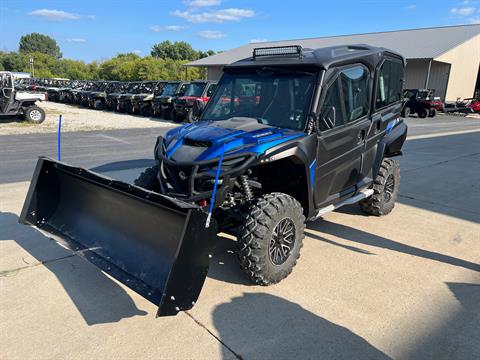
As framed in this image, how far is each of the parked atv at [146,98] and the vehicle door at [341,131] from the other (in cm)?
1696

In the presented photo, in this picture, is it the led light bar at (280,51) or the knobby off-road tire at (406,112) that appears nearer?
the led light bar at (280,51)

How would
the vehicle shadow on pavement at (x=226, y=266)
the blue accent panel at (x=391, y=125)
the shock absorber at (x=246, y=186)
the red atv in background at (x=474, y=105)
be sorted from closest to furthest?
the shock absorber at (x=246, y=186) → the vehicle shadow on pavement at (x=226, y=266) → the blue accent panel at (x=391, y=125) → the red atv in background at (x=474, y=105)

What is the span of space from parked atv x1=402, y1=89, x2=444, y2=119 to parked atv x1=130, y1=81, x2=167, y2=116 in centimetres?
1570

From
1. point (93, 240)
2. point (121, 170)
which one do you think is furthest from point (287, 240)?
point (121, 170)

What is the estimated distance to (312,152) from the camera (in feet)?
12.5

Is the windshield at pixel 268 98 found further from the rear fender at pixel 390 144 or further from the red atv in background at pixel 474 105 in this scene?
the red atv in background at pixel 474 105

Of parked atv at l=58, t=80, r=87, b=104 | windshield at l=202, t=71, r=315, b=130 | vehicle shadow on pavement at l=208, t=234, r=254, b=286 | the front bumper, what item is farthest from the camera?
parked atv at l=58, t=80, r=87, b=104

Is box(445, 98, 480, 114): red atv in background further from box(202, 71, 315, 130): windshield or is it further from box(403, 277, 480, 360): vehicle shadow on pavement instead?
box(403, 277, 480, 360): vehicle shadow on pavement

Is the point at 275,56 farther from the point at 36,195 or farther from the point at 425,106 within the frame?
the point at 425,106

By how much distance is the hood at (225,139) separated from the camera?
3.46 meters

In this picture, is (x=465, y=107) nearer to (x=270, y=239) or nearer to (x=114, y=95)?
(x=114, y=95)

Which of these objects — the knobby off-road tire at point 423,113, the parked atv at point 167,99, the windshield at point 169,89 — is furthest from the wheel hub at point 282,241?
the knobby off-road tire at point 423,113

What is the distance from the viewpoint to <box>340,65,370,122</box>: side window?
4.23m

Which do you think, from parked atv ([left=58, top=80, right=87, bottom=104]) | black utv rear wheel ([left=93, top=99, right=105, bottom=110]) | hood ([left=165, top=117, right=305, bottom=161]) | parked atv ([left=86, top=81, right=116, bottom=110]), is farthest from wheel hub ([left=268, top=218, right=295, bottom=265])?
parked atv ([left=58, top=80, right=87, bottom=104])
